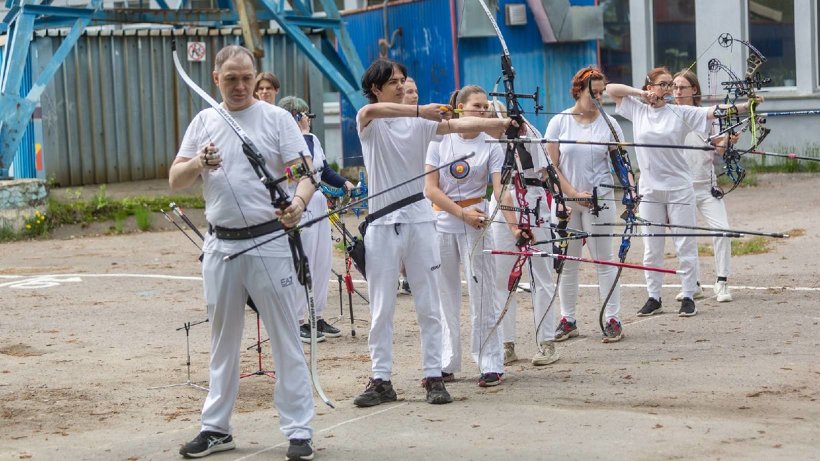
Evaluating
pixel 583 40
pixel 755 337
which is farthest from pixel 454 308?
pixel 583 40

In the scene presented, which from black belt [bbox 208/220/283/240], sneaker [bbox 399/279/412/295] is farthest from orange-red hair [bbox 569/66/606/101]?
black belt [bbox 208/220/283/240]

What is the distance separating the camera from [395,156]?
7562 mm

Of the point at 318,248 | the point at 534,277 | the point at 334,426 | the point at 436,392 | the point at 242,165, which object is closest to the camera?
the point at 242,165

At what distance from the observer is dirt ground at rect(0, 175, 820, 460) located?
6.52m

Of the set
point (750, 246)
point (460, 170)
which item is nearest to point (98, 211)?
point (750, 246)

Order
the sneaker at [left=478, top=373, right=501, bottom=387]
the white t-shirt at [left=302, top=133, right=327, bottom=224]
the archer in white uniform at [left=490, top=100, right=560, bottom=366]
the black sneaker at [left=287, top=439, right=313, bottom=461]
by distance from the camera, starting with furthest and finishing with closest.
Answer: the white t-shirt at [left=302, top=133, right=327, bottom=224] < the archer in white uniform at [left=490, top=100, right=560, bottom=366] < the sneaker at [left=478, top=373, right=501, bottom=387] < the black sneaker at [left=287, top=439, right=313, bottom=461]

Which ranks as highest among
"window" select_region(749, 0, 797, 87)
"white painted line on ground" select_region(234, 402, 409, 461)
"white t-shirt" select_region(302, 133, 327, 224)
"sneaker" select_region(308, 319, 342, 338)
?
"window" select_region(749, 0, 797, 87)

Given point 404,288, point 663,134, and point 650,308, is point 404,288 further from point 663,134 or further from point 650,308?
point 663,134

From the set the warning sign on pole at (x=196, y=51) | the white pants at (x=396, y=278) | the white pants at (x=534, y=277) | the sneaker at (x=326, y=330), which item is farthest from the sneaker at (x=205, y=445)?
the warning sign on pole at (x=196, y=51)

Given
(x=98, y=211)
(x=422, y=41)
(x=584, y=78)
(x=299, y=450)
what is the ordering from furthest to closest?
(x=422, y=41) → (x=98, y=211) → (x=584, y=78) → (x=299, y=450)

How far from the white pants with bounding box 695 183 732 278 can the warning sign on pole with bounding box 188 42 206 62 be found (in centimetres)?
1091

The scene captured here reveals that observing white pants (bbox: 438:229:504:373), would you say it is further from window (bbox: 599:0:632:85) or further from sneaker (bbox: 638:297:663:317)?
window (bbox: 599:0:632:85)

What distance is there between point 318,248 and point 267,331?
3.45m

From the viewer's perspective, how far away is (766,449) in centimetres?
612
